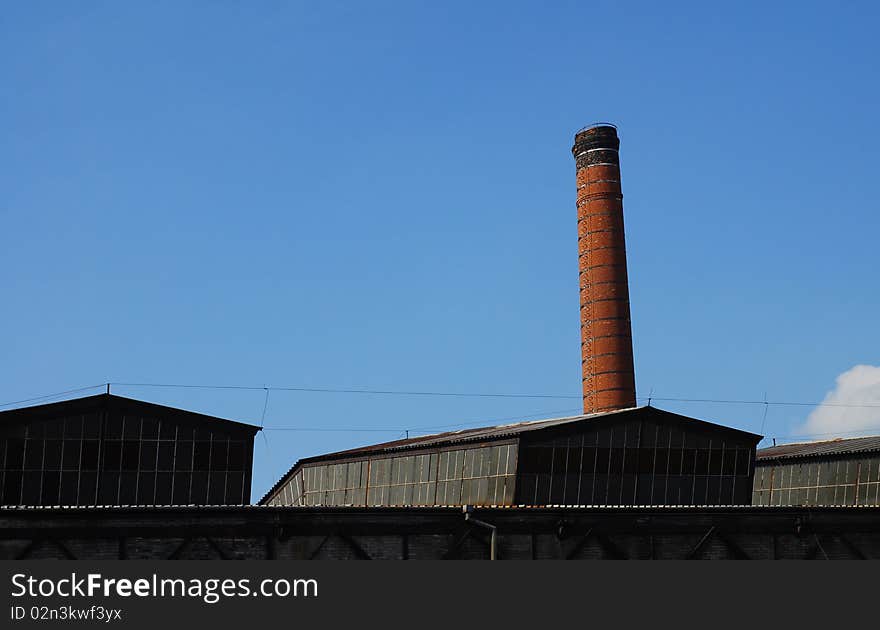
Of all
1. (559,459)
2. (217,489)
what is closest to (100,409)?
(217,489)

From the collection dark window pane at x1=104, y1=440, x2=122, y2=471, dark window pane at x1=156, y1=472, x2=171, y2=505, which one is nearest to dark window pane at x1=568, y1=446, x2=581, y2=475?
dark window pane at x1=156, y1=472, x2=171, y2=505

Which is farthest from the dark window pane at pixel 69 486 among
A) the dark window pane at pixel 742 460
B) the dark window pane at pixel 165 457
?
the dark window pane at pixel 742 460

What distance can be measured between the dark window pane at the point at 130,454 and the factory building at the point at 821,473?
98.9ft

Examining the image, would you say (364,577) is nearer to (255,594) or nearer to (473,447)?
(255,594)

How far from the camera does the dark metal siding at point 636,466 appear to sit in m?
45.6

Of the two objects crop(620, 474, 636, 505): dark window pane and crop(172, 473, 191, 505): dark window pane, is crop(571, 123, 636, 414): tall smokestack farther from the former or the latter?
crop(172, 473, 191, 505): dark window pane

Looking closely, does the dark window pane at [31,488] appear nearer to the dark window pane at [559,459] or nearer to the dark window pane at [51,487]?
the dark window pane at [51,487]

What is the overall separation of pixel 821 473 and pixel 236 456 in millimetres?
26391

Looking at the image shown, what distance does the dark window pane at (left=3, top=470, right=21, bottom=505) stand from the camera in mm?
45438

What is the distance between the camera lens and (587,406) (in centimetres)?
6225

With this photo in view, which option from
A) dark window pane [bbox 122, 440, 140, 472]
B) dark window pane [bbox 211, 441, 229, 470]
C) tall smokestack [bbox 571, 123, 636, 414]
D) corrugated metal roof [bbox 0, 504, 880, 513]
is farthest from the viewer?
tall smokestack [bbox 571, 123, 636, 414]

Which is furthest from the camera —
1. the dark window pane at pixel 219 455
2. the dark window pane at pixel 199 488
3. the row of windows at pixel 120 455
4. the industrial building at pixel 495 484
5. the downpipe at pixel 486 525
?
the dark window pane at pixel 219 455

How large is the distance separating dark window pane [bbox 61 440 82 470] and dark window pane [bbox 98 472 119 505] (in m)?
1.13

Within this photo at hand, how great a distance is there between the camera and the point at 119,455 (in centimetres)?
4688
